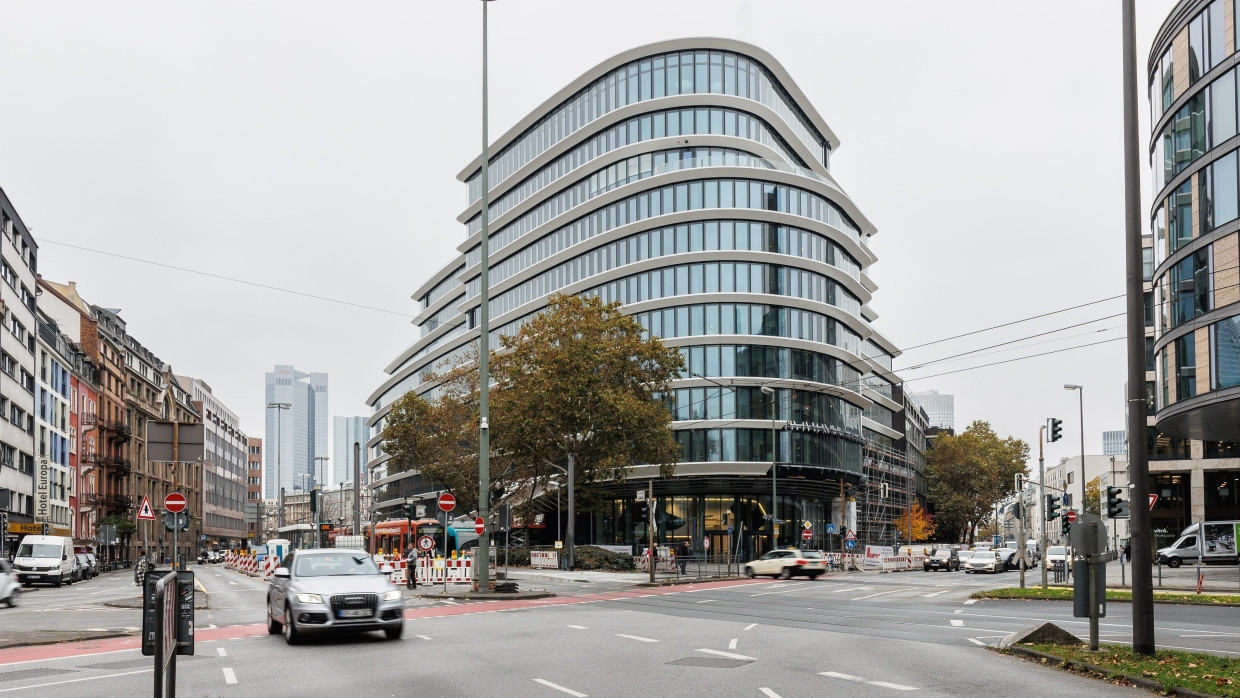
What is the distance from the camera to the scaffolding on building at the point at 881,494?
321 ft

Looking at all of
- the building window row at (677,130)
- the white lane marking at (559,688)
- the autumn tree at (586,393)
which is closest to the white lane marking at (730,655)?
the white lane marking at (559,688)

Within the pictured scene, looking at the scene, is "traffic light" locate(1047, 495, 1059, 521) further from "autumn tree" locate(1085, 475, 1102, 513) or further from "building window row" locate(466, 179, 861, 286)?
"autumn tree" locate(1085, 475, 1102, 513)

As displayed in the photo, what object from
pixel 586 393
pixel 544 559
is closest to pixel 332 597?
pixel 586 393

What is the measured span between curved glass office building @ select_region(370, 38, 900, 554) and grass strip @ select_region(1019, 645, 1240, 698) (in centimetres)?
5290

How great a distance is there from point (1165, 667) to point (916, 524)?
4464 inches

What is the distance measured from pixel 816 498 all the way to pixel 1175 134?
39011 mm

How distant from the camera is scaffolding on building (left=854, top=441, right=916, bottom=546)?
321ft

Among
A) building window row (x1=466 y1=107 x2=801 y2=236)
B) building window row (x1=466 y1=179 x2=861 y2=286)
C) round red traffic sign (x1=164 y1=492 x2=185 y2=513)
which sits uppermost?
building window row (x1=466 y1=107 x2=801 y2=236)

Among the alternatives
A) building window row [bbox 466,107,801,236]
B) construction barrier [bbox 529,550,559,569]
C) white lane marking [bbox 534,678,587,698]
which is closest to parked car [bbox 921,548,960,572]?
construction barrier [bbox 529,550,559,569]

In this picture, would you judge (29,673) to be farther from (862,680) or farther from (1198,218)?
(1198,218)

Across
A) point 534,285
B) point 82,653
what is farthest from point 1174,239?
point 534,285

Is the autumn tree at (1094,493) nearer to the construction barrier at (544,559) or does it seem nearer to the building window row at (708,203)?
the building window row at (708,203)

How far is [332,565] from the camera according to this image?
59.1 ft

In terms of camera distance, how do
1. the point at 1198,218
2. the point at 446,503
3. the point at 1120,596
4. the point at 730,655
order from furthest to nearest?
the point at 1198,218 → the point at 446,503 → the point at 1120,596 → the point at 730,655
